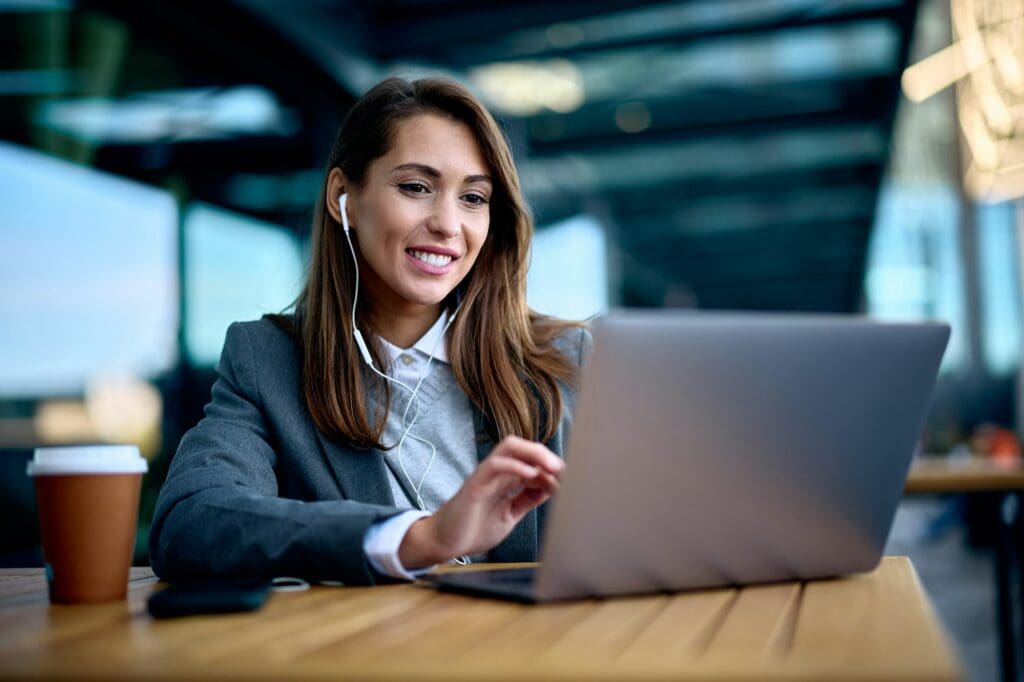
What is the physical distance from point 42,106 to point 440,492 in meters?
2.72

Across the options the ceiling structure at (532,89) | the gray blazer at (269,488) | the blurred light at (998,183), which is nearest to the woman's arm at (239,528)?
the gray blazer at (269,488)

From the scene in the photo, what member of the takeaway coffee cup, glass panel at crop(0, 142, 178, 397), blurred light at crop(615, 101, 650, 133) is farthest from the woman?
blurred light at crop(615, 101, 650, 133)

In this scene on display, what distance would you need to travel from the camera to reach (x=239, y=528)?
1.37 m

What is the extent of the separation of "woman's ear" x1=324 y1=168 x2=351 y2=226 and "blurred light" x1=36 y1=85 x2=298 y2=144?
214cm

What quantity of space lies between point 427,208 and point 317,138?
12.8 feet

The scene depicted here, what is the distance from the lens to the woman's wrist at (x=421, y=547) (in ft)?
4.33

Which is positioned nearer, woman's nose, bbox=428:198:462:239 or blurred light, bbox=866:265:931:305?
woman's nose, bbox=428:198:462:239

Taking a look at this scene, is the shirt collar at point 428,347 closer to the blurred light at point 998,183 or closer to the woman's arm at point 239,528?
the woman's arm at point 239,528

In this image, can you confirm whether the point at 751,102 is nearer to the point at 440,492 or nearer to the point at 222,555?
the point at 440,492

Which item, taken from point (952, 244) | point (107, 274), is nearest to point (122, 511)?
point (107, 274)

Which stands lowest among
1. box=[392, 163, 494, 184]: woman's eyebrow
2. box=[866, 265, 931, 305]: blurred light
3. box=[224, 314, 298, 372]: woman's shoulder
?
box=[866, 265, 931, 305]: blurred light

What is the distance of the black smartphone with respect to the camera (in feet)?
3.52

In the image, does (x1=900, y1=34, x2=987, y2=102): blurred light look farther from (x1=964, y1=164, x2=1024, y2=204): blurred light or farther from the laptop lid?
the laptop lid

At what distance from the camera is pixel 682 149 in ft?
33.3
